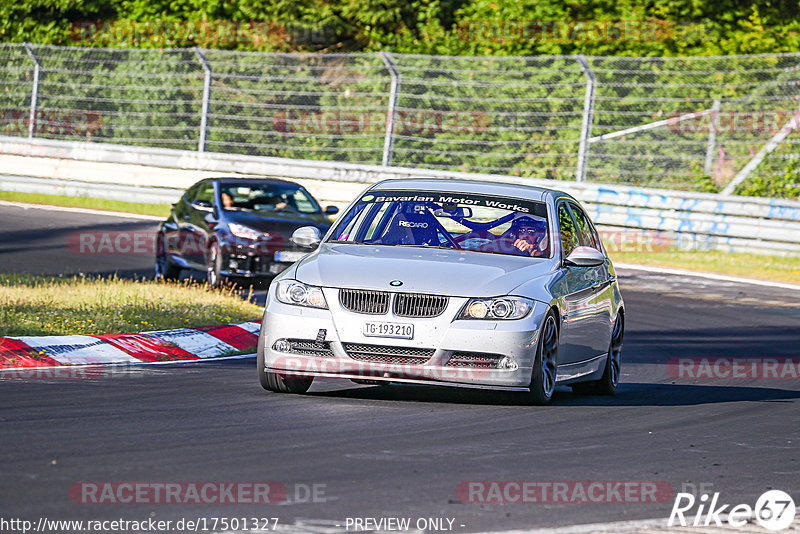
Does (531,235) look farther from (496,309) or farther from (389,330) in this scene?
(389,330)

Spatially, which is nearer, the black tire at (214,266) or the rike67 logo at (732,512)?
the rike67 logo at (732,512)

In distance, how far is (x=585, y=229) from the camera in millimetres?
11609

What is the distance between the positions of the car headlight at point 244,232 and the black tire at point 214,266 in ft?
0.92

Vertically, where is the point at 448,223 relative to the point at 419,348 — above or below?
above

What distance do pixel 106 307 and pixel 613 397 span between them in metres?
4.88

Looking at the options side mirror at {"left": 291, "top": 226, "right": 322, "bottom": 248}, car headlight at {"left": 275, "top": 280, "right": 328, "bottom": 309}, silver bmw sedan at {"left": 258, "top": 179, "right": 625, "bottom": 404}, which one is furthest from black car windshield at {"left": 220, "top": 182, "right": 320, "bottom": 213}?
car headlight at {"left": 275, "top": 280, "right": 328, "bottom": 309}

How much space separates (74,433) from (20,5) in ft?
108

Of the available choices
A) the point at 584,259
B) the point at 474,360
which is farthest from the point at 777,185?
the point at 474,360

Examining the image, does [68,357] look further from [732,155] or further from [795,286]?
[732,155]

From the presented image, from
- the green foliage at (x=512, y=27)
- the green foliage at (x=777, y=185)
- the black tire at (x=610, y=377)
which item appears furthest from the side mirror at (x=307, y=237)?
the green foliage at (x=512, y=27)

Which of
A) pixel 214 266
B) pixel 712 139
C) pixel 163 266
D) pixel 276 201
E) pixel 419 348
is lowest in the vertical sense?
pixel 163 266

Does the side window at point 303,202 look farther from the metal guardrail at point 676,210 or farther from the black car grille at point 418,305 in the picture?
the black car grille at point 418,305

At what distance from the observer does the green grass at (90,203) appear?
28500 millimetres

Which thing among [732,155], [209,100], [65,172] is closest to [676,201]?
[732,155]
